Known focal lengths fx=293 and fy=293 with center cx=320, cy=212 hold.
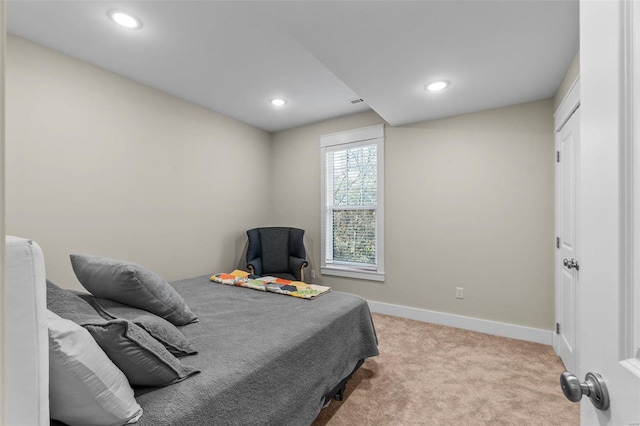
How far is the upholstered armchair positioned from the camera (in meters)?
3.97

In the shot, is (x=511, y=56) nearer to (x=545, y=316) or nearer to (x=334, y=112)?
(x=334, y=112)

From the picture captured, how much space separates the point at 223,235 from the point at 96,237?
1473 mm

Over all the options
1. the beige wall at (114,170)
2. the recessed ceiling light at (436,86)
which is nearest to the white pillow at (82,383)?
the beige wall at (114,170)

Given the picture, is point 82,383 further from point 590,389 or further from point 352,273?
point 352,273

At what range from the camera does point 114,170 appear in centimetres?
285

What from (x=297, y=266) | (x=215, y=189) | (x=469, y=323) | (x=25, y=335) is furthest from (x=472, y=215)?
(x=25, y=335)

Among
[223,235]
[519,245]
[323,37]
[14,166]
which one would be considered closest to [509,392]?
[519,245]

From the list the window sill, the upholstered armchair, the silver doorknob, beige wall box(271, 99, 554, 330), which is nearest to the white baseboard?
beige wall box(271, 99, 554, 330)

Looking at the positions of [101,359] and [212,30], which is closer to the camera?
[101,359]

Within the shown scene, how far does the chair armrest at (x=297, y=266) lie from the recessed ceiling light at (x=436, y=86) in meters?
2.54

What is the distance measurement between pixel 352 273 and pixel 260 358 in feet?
9.02

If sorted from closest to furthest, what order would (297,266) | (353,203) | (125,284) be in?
(125,284), (297,266), (353,203)

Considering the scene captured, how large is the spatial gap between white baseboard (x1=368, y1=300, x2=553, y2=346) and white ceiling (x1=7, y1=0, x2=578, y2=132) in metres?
2.31

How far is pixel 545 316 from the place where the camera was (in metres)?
2.90
